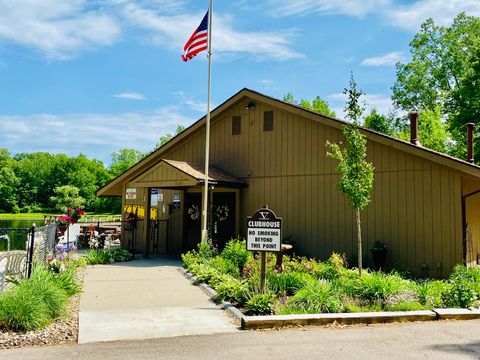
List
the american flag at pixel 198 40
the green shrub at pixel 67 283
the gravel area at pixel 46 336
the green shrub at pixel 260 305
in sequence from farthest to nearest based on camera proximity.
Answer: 1. the american flag at pixel 198 40
2. the green shrub at pixel 67 283
3. the green shrub at pixel 260 305
4. the gravel area at pixel 46 336

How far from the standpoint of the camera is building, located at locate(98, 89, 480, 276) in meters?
11.5

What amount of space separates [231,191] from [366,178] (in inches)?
271

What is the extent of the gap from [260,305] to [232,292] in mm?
1303

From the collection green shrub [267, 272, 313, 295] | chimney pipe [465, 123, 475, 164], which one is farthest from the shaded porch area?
chimney pipe [465, 123, 475, 164]

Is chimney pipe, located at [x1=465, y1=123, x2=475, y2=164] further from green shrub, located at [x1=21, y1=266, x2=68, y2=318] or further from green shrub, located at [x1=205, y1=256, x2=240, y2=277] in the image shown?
green shrub, located at [x1=21, y1=266, x2=68, y2=318]

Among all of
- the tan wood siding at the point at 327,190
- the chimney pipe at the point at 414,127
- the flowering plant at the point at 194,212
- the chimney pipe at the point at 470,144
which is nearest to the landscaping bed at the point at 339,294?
the tan wood siding at the point at 327,190

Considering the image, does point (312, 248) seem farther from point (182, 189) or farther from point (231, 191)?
point (182, 189)

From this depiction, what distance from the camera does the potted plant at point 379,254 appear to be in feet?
39.1

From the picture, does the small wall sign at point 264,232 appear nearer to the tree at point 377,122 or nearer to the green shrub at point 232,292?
the green shrub at point 232,292

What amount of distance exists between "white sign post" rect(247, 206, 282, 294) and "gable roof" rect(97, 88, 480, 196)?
5.54m

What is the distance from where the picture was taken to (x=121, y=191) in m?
19.3

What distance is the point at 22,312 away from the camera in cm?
616

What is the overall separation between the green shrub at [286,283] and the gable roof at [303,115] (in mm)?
4982

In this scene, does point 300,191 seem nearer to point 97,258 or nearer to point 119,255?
point 119,255
